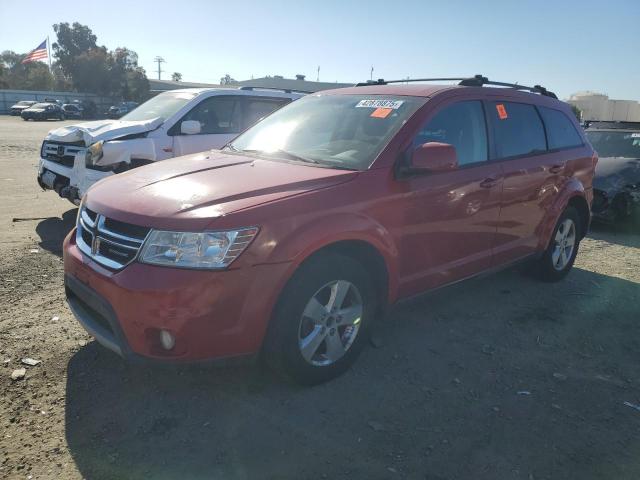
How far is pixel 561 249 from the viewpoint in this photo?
5.44 m

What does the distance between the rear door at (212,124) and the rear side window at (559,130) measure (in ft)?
12.9

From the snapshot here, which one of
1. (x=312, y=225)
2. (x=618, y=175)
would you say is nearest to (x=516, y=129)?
(x=312, y=225)

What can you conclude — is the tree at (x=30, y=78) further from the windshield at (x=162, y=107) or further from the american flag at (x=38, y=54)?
the windshield at (x=162, y=107)

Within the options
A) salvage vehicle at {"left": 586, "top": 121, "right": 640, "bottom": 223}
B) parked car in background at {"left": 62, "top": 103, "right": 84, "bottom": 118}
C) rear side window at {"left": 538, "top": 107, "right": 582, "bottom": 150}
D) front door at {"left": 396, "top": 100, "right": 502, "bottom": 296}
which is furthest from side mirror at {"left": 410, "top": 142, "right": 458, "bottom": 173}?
parked car in background at {"left": 62, "top": 103, "right": 84, "bottom": 118}

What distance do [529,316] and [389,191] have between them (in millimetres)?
2090

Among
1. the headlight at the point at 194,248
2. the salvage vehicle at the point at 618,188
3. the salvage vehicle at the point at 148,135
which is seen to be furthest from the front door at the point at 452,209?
the salvage vehicle at the point at 618,188

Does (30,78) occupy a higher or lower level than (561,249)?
higher

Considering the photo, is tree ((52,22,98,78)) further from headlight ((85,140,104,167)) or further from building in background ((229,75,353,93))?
headlight ((85,140,104,167))

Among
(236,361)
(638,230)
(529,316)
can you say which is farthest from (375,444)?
(638,230)

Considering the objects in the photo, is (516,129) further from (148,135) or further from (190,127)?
(148,135)

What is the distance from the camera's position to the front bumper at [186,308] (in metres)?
2.60

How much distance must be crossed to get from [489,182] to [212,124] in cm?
454

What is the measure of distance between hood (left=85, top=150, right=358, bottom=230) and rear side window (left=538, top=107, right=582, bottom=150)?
272cm

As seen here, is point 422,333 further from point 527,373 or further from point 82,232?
point 82,232
